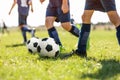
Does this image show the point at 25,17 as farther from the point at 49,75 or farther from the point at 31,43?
the point at 49,75

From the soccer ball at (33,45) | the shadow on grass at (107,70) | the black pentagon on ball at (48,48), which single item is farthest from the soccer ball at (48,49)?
the shadow on grass at (107,70)

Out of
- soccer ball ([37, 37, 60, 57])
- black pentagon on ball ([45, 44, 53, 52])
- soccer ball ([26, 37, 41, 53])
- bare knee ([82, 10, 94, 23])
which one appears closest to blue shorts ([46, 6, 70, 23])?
soccer ball ([26, 37, 41, 53])

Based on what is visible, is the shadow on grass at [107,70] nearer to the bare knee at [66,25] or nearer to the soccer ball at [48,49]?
the soccer ball at [48,49]

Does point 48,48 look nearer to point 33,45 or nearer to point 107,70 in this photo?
point 33,45

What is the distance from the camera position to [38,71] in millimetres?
7730

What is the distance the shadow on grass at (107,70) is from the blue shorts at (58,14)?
2532 mm

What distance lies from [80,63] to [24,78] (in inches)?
84.5

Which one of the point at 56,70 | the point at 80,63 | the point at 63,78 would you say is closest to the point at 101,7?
the point at 80,63

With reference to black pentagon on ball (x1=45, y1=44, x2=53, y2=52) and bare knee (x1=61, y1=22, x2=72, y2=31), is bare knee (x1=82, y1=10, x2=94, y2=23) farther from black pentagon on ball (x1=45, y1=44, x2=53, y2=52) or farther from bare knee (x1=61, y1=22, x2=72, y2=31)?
bare knee (x1=61, y1=22, x2=72, y2=31)

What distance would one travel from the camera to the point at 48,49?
1020 centimetres

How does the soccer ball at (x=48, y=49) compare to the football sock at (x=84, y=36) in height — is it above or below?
below

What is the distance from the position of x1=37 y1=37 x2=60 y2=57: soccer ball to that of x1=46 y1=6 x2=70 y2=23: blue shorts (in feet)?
4.16

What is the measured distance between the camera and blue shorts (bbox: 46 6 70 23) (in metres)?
11.4

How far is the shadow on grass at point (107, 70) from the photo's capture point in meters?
7.21
